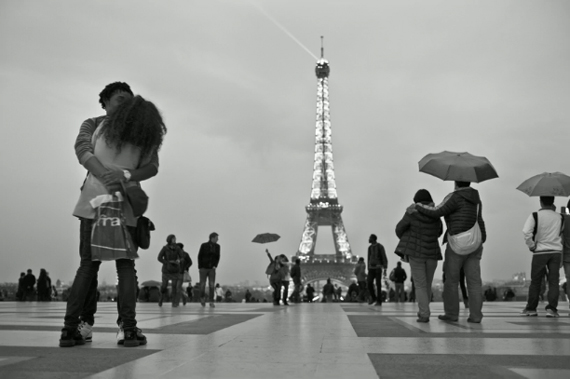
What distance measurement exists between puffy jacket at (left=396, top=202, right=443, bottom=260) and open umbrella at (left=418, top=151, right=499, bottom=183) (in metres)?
0.57

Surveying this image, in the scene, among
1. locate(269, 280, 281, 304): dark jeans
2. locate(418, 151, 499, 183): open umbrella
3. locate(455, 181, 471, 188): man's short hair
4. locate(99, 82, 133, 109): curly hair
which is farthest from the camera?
locate(269, 280, 281, 304): dark jeans

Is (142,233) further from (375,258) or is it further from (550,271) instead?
(375,258)

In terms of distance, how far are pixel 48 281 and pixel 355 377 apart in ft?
82.6

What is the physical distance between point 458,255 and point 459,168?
3.42 feet

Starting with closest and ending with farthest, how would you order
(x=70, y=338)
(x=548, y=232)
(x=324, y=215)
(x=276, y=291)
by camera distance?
(x=70, y=338)
(x=548, y=232)
(x=276, y=291)
(x=324, y=215)

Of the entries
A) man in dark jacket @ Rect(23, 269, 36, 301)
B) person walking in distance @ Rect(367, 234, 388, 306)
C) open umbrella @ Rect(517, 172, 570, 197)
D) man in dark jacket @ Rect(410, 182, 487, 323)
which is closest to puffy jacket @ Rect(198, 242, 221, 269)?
person walking in distance @ Rect(367, 234, 388, 306)

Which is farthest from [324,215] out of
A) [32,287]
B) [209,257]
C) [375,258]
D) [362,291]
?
[209,257]

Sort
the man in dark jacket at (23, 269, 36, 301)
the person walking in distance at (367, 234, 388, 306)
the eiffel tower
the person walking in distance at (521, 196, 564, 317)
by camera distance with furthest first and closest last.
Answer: the eiffel tower
the man in dark jacket at (23, 269, 36, 301)
the person walking in distance at (367, 234, 388, 306)
the person walking in distance at (521, 196, 564, 317)

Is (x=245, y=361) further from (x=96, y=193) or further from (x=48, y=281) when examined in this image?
(x=48, y=281)

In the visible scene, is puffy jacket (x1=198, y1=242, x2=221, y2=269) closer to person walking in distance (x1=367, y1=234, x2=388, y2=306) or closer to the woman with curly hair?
person walking in distance (x1=367, y1=234, x2=388, y2=306)

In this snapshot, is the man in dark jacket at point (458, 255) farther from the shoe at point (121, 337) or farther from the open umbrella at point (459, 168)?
the shoe at point (121, 337)

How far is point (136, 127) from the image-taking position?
15.6ft

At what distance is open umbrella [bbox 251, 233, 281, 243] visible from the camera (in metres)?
21.8

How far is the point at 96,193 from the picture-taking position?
4.67 metres
